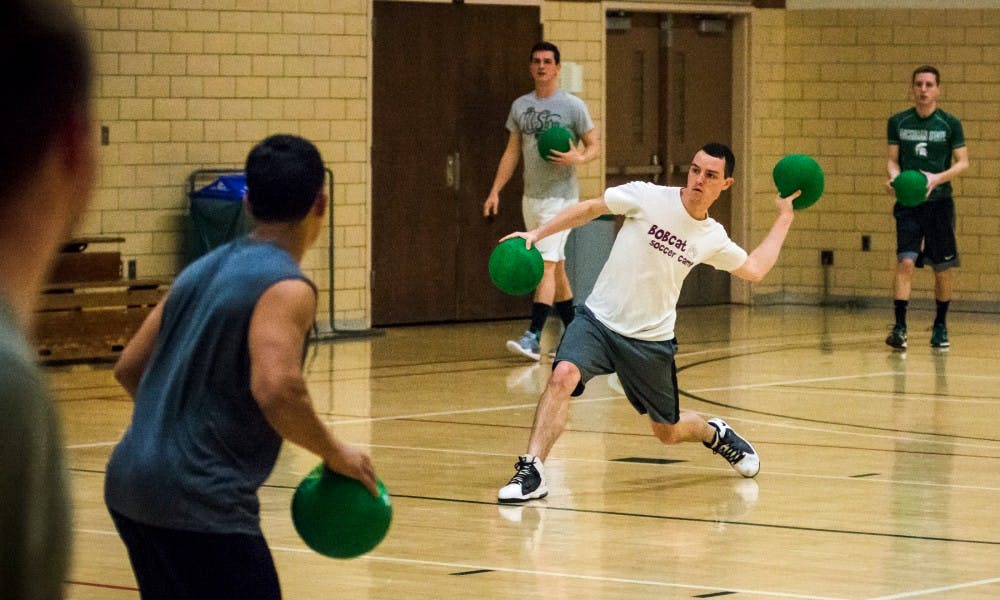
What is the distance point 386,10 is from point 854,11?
5.05 metres

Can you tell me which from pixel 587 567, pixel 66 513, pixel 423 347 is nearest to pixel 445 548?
pixel 587 567

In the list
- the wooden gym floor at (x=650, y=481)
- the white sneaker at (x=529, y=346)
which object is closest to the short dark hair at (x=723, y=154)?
the wooden gym floor at (x=650, y=481)

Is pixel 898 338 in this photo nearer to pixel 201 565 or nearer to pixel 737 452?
pixel 737 452

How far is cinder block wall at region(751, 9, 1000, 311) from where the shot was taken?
1677 centimetres

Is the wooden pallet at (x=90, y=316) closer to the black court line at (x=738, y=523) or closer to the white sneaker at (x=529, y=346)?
the white sneaker at (x=529, y=346)

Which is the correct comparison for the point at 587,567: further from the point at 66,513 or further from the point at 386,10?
the point at 386,10

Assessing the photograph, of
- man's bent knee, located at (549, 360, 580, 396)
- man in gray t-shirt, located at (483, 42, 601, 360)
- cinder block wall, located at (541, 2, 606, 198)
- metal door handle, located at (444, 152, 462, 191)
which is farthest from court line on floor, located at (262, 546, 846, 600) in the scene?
cinder block wall, located at (541, 2, 606, 198)

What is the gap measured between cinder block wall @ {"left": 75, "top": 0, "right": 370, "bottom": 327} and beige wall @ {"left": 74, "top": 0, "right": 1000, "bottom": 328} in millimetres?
12

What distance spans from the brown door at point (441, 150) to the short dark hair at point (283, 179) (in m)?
11.3

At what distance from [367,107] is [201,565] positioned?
1137cm

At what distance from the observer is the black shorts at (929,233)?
45.6 feet

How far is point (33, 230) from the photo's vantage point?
145 cm

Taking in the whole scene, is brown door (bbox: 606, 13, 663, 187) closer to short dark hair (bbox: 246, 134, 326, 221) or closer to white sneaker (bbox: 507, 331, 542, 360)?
white sneaker (bbox: 507, 331, 542, 360)

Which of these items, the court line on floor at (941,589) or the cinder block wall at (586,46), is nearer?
the court line on floor at (941,589)
